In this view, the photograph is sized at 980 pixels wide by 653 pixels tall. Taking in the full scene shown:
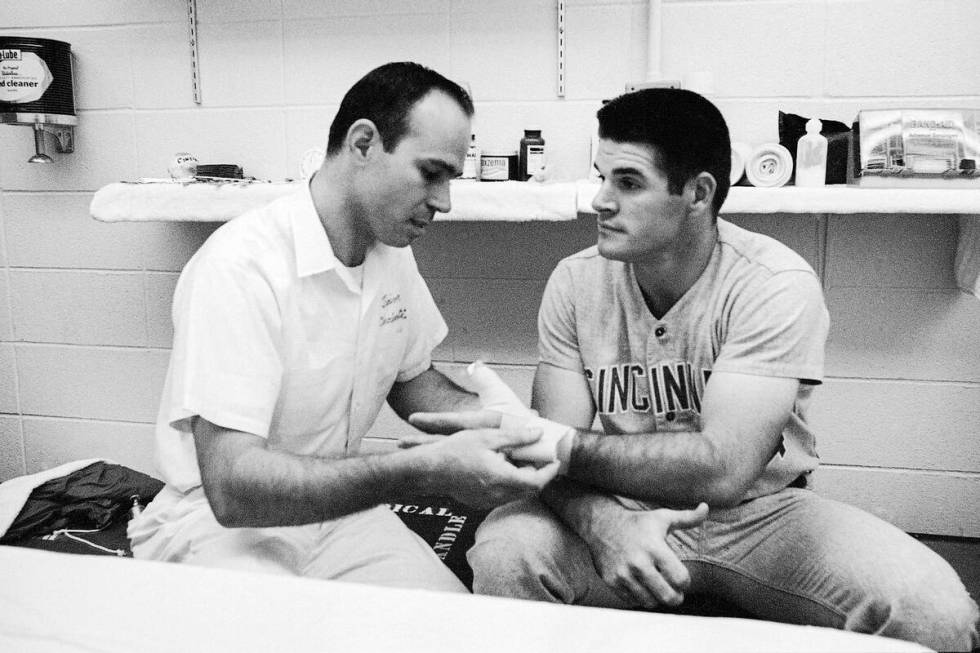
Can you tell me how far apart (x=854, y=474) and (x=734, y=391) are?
1.02m

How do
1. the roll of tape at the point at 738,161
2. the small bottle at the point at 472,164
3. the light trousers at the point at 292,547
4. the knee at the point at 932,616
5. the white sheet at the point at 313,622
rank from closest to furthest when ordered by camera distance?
the white sheet at the point at 313,622 < the knee at the point at 932,616 < the light trousers at the point at 292,547 < the roll of tape at the point at 738,161 < the small bottle at the point at 472,164

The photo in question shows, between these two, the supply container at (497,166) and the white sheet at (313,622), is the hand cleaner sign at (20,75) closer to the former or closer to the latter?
the supply container at (497,166)

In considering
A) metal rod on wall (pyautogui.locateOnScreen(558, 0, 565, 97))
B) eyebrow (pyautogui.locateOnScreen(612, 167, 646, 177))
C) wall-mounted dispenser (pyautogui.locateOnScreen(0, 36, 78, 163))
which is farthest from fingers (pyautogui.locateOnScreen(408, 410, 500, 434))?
wall-mounted dispenser (pyautogui.locateOnScreen(0, 36, 78, 163))

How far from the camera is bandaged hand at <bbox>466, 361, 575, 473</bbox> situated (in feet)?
4.20

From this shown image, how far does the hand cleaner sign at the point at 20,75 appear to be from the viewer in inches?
82.2

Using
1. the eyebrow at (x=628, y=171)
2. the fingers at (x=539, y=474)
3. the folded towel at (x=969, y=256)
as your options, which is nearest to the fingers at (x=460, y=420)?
the fingers at (x=539, y=474)

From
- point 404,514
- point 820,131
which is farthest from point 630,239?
point 404,514

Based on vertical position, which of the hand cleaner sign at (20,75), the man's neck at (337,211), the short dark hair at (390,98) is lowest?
the man's neck at (337,211)

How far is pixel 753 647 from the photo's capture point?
2.15 ft

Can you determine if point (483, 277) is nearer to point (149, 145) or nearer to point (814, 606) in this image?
point (149, 145)

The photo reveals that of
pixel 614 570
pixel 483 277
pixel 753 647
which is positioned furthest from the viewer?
pixel 483 277

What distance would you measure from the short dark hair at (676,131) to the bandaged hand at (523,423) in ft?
1.56

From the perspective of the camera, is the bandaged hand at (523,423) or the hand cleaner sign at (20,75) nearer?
the bandaged hand at (523,423)

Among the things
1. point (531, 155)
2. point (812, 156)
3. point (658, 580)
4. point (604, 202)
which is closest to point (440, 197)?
point (604, 202)
